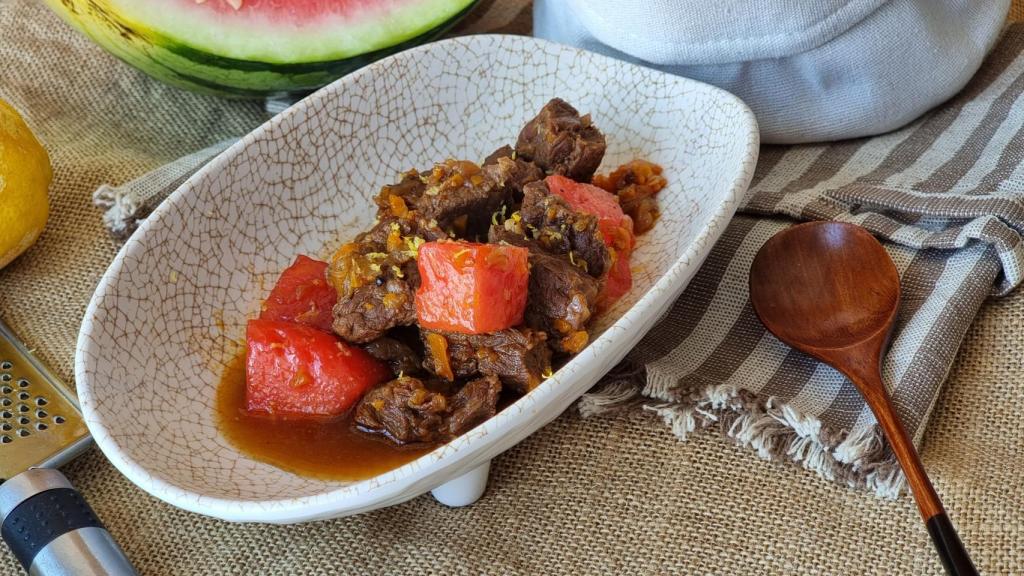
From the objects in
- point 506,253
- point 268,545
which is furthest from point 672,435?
point 268,545

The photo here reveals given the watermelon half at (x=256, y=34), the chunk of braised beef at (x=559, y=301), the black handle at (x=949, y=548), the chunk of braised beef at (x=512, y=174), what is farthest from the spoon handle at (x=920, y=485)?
the watermelon half at (x=256, y=34)

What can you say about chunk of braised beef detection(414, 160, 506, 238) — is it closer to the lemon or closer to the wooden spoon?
the wooden spoon

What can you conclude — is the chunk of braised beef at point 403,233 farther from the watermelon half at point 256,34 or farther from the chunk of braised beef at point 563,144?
the watermelon half at point 256,34

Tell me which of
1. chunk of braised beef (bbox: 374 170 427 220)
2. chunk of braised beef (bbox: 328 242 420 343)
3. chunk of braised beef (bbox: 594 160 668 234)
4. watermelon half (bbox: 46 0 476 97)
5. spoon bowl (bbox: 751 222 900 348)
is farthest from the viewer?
watermelon half (bbox: 46 0 476 97)

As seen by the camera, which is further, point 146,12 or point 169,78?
point 169,78

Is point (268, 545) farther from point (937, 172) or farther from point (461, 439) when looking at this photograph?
point (937, 172)

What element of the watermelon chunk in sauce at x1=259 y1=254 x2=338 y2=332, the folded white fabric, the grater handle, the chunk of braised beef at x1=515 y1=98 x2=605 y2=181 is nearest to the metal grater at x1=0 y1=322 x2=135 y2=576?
the grater handle

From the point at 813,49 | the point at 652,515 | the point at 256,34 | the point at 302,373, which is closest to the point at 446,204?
the point at 302,373
